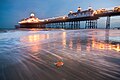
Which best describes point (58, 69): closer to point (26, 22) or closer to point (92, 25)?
point (92, 25)

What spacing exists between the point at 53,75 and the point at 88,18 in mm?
75165

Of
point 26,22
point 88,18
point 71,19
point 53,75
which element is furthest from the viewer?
point 26,22

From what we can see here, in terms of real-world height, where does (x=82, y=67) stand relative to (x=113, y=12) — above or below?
below

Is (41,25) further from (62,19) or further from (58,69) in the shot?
(58,69)

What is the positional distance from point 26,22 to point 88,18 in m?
52.0

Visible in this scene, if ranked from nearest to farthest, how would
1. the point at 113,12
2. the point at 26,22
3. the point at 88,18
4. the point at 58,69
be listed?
the point at 58,69 < the point at 113,12 < the point at 88,18 < the point at 26,22

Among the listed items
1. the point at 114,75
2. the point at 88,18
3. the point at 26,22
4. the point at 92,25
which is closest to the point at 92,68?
the point at 114,75

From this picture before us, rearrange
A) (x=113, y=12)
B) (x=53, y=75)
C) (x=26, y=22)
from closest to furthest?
(x=53, y=75) < (x=113, y=12) < (x=26, y=22)

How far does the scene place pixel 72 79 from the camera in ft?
13.1

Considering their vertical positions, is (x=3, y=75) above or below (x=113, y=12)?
below

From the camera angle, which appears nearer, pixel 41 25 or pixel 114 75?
pixel 114 75

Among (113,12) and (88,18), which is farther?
(88,18)

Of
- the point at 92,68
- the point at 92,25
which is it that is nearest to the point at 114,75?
the point at 92,68

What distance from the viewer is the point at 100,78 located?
4.04m
